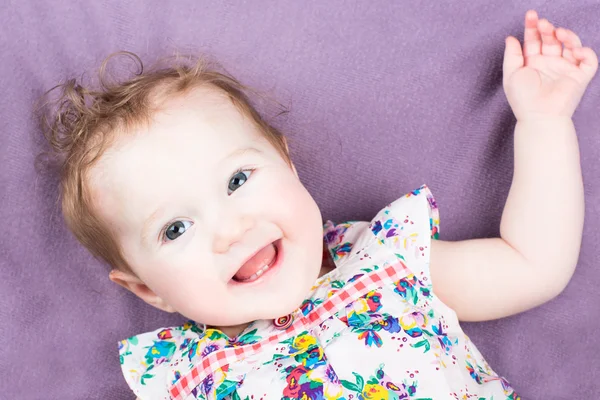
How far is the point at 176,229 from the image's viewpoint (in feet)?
4.14

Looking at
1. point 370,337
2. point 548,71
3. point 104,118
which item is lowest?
point 370,337

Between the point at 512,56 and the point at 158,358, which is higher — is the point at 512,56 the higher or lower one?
the higher one

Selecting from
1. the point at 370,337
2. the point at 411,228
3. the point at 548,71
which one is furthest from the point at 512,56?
the point at 370,337

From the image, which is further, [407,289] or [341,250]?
[341,250]

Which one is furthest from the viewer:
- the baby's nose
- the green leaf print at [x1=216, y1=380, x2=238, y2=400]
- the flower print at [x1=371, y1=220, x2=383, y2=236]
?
the flower print at [x1=371, y1=220, x2=383, y2=236]

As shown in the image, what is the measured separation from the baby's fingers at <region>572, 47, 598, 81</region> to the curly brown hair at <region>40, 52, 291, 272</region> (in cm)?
57

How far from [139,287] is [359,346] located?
45 cm

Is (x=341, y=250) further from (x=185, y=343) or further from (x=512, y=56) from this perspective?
(x=512, y=56)

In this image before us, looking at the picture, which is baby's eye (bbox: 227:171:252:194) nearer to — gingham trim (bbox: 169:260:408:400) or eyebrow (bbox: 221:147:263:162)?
eyebrow (bbox: 221:147:263:162)

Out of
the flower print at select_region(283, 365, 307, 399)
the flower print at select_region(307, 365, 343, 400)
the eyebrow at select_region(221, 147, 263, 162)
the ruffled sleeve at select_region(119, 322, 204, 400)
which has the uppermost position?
the eyebrow at select_region(221, 147, 263, 162)

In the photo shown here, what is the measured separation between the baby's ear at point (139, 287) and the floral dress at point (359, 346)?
93 millimetres

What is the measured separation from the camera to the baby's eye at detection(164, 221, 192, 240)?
49.4 inches

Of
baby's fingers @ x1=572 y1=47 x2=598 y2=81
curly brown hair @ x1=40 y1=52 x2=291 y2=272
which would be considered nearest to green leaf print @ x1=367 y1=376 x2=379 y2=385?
curly brown hair @ x1=40 y1=52 x2=291 y2=272

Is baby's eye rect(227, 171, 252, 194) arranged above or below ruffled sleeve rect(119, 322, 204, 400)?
above
